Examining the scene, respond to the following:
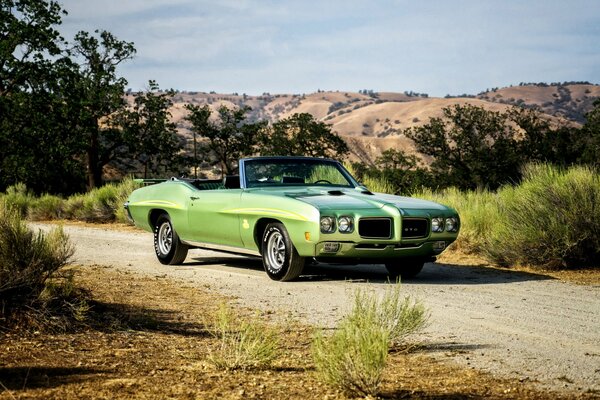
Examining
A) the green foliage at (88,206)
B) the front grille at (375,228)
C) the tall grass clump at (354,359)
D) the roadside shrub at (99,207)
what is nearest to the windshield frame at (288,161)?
the front grille at (375,228)

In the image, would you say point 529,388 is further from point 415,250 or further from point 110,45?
point 110,45

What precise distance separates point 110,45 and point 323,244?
1633 inches

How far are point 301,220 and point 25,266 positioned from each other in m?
3.57

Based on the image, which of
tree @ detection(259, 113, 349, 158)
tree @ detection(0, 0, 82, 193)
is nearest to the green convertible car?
tree @ detection(0, 0, 82, 193)

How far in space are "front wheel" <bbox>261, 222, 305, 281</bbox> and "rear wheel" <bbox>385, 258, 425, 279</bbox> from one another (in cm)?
145

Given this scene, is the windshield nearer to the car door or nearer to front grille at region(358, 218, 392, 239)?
the car door

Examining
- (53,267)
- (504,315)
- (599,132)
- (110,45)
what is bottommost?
(504,315)

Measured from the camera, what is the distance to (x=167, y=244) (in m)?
13.3

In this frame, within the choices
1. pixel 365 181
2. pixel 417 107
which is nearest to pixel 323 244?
pixel 365 181

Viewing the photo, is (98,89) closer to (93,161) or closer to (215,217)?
(93,161)

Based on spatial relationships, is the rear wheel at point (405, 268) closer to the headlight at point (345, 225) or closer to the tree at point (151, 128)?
the headlight at point (345, 225)

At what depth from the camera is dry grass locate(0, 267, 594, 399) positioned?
5.20 m

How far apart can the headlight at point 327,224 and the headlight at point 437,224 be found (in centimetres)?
139

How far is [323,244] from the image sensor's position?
10172mm
